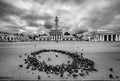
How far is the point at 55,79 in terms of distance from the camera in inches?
205

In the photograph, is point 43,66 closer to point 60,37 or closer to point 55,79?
point 55,79

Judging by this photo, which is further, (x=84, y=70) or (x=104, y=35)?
(x=104, y=35)

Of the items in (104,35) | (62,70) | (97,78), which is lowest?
(97,78)

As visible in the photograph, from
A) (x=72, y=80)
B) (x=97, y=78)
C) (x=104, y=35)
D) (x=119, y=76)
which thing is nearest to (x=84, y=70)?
(x=97, y=78)

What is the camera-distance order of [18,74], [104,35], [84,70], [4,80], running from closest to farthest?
[4,80] → [18,74] → [84,70] → [104,35]

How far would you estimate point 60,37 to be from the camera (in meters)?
128

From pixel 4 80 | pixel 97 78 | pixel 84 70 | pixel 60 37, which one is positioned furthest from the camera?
pixel 60 37

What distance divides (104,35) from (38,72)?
376 ft

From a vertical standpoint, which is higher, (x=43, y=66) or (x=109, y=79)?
(x=43, y=66)

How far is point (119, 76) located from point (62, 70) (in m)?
4.66

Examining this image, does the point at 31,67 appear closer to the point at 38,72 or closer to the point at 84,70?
the point at 38,72

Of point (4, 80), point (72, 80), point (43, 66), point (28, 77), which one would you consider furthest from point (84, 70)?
point (4, 80)

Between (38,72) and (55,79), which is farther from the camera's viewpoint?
(38,72)

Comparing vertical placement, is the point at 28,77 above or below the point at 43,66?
below
